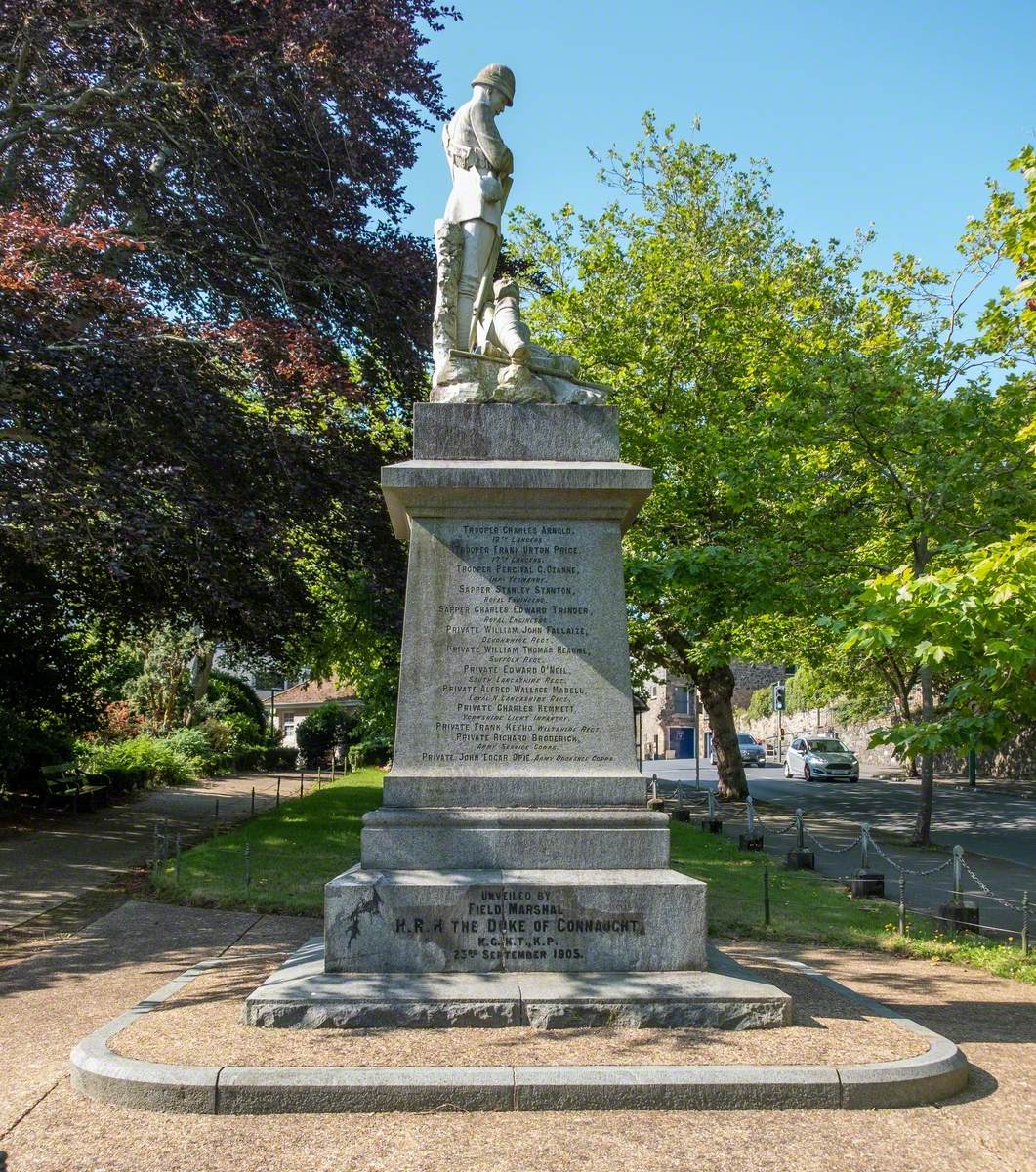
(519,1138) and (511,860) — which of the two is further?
(511,860)

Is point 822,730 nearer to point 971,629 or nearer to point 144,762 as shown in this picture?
point 144,762

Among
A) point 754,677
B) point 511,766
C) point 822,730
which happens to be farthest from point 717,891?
point 754,677

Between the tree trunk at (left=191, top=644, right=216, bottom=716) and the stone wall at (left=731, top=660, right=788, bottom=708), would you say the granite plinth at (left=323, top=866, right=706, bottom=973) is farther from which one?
the stone wall at (left=731, top=660, right=788, bottom=708)

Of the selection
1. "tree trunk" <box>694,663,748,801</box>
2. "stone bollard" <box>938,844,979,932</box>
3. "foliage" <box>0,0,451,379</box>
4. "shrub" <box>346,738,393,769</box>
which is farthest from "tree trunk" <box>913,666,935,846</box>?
"shrub" <box>346,738,393,769</box>

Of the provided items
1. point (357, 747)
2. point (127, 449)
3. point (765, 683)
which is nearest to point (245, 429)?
point (127, 449)

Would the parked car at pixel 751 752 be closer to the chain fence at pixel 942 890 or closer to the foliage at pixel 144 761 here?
the foliage at pixel 144 761

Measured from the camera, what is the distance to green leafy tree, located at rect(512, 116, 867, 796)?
1767cm

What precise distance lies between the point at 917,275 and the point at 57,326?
18332 millimetres

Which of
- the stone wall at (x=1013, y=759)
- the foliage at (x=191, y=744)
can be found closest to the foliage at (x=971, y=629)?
the foliage at (x=191, y=744)

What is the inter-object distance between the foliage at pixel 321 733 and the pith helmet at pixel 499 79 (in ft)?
133

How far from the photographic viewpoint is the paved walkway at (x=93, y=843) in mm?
13156

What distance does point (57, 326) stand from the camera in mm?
13781

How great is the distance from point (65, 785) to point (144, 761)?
6.69 meters

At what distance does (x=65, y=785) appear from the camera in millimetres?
22234
